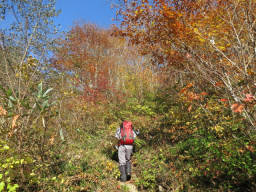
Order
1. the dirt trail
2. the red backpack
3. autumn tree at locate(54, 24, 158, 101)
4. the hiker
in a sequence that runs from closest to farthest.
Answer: the dirt trail → the hiker → the red backpack → autumn tree at locate(54, 24, 158, 101)

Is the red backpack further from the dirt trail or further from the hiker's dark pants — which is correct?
the dirt trail

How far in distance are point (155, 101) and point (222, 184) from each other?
7.85m

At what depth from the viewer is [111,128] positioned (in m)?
8.73

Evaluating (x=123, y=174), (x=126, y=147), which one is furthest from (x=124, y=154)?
(x=123, y=174)

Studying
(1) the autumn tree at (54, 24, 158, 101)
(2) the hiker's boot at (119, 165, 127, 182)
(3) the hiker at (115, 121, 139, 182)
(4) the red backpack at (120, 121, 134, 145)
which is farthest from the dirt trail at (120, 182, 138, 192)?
(1) the autumn tree at (54, 24, 158, 101)

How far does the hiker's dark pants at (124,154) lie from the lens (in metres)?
4.93

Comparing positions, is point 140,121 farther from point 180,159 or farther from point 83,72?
point 83,72

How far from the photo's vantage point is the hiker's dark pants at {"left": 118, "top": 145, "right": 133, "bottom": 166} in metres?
4.93

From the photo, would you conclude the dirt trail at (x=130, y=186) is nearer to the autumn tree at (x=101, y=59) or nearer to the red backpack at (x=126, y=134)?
the red backpack at (x=126, y=134)

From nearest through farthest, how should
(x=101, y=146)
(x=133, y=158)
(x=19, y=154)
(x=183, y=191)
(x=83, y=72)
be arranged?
1. (x=19, y=154)
2. (x=183, y=191)
3. (x=133, y=158)
4. (x=101, y=146)
5. (x=83, y=72)

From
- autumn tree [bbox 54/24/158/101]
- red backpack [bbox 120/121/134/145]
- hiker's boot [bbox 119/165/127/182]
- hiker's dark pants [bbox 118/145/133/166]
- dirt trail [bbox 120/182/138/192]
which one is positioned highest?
autumn tree [bbox 54/24/158/101]

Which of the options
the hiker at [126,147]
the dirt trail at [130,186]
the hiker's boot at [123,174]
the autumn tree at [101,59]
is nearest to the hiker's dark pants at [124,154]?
the hiker at [126,147]

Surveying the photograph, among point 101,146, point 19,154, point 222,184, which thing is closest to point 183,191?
point 222,184

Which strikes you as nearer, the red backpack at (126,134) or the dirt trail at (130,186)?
the dirt trail at (130,186)
